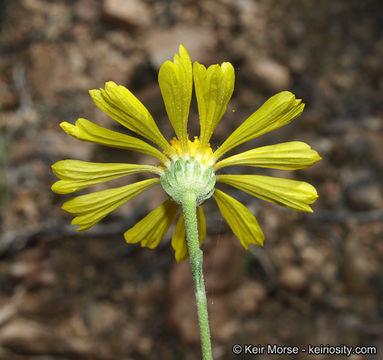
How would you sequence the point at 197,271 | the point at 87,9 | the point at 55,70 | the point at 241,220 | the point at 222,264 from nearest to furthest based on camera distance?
the point at 197,271 < the point at 241,220 < the point at 222,264 < the point at 55,70 < the point at 87,9

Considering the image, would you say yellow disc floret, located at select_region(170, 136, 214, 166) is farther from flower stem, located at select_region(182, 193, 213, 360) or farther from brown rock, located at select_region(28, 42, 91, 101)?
brown rock, located at select_region(28, 42, 91, 101)

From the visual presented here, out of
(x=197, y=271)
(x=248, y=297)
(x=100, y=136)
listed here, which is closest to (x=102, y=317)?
(x=248, y=297)

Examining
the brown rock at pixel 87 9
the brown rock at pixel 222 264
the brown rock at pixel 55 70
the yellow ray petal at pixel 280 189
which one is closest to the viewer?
the yellow ray petal at pixel 280 189

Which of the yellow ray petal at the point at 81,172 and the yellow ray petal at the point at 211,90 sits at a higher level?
the yellow ray petal at the point at 211,90

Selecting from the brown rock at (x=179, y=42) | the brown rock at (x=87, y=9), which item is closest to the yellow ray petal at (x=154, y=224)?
the brown rock at (x=179, y=42)

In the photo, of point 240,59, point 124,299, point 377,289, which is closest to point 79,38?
point 240,59

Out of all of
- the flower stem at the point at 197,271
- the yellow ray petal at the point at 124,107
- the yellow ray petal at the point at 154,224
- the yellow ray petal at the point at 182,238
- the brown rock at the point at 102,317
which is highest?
the brown rock at the point at 102,317

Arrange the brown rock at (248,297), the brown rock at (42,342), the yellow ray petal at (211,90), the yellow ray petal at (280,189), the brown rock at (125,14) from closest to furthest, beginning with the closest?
the yellow ray petal at (211,90) < the yellow ray petal at (280,189) < the brown rock at (42,342) < the brown rock at (248,297) < the brown rock at (125,14)

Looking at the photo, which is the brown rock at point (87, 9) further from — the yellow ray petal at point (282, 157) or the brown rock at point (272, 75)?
the yellow ray petal at point (282, 157)

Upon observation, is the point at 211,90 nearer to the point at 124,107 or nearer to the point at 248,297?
the point at 124,107
